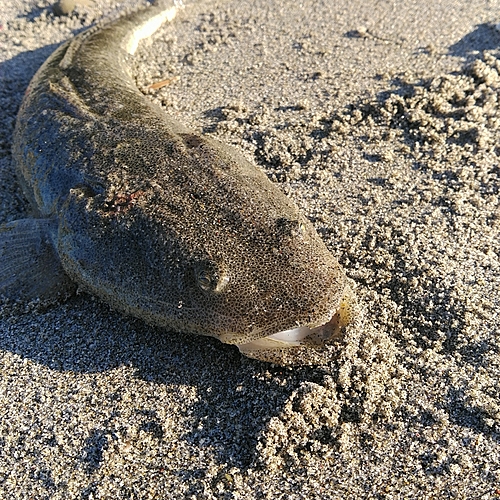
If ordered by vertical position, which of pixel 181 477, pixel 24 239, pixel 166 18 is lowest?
pixel 181 477

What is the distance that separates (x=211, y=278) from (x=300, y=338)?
0.62 meters

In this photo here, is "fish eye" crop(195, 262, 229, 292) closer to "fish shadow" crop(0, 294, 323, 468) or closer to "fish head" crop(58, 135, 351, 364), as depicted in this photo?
"fish head" crop(58, 135, 351, 364)

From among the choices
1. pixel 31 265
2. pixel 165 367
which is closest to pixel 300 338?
pixel 165 367

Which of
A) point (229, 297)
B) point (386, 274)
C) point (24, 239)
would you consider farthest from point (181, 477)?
point (24, 239)

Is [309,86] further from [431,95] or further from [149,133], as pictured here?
[149,133]

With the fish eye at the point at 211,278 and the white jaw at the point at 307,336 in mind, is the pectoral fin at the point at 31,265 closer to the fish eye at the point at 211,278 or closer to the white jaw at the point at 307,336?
the fish eye at the point at 211,278

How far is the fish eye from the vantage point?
265 cm

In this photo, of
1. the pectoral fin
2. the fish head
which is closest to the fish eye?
the fish head

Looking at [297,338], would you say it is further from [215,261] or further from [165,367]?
[165,367]

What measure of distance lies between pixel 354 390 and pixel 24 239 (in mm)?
2487

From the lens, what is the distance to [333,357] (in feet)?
9.08

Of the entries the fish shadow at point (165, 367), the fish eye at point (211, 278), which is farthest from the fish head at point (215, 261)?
the fish shadow at point (165, 367)

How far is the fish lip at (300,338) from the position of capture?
2.77m

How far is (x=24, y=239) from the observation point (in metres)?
3.53
